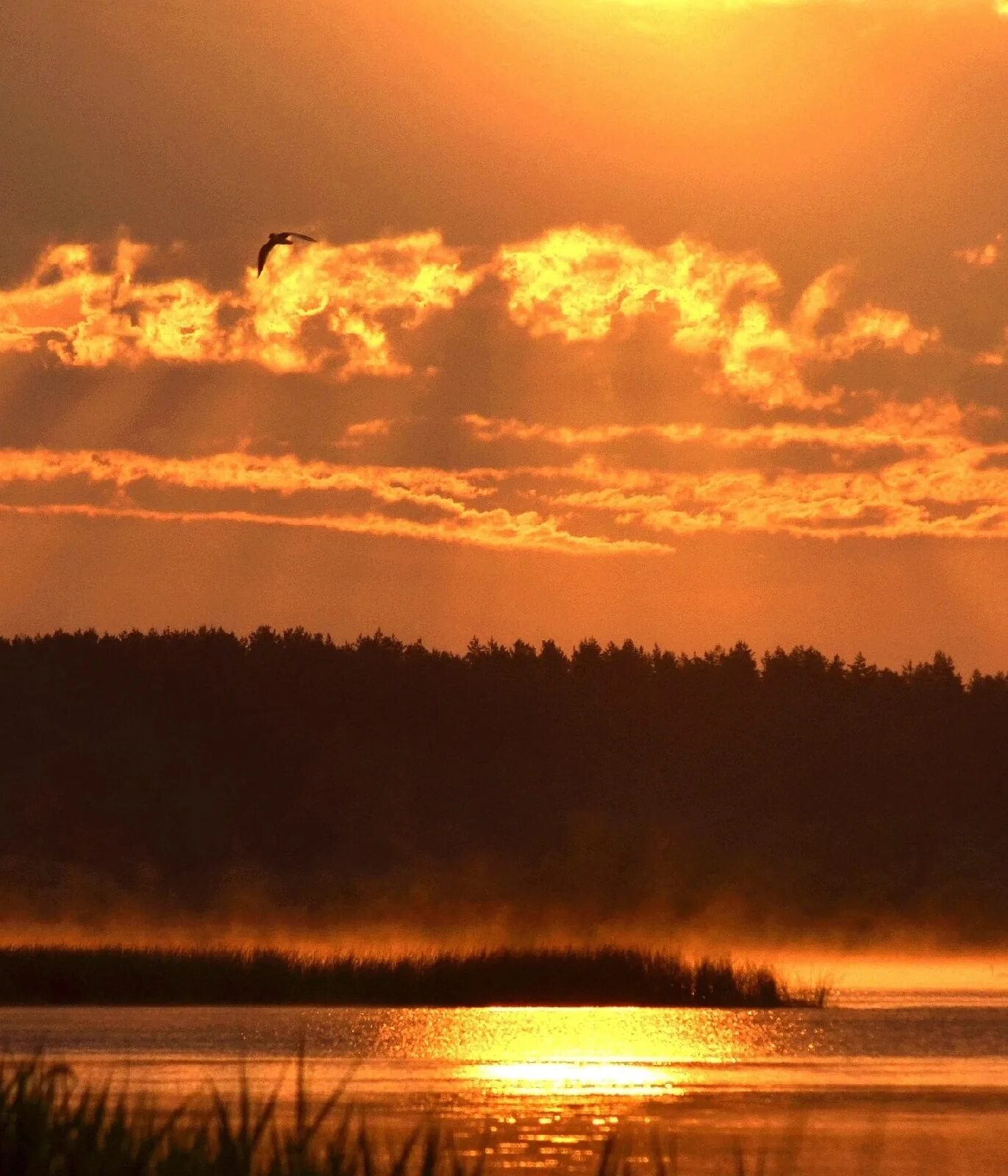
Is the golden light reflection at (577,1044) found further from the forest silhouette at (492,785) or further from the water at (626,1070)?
the forest silhouette at (492,785)

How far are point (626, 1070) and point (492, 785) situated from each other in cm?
8867

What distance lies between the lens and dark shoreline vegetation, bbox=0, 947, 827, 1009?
146ft

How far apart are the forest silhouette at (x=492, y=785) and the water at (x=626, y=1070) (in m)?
60.6

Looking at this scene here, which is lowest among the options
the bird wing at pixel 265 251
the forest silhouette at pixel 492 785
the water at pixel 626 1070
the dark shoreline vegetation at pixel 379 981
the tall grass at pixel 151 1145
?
the tall grass at pixel 151 1145

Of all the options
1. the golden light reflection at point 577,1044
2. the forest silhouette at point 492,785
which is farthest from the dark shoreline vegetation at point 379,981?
the forest silhouette at point 492,785

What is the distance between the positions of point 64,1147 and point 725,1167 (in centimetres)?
825

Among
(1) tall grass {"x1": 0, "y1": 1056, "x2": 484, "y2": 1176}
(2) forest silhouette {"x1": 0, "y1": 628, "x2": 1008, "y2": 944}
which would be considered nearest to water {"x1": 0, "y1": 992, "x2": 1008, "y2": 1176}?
(1) tall grass {"x1": 0, "y1": 1056, "x2": 484, "y2": 1176}

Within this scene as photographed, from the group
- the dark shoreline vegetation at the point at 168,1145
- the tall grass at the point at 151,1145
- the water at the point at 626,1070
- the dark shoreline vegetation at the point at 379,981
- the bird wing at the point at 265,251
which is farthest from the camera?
the dark shoreline vegetation at the point at 379,981

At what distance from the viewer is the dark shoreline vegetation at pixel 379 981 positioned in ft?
146

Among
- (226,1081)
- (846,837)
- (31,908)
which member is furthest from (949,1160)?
(846,837)

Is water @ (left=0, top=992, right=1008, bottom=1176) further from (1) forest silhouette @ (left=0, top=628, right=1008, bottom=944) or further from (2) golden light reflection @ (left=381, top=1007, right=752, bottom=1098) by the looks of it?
(1) forest silhouette @ (left=0, top=628, right=1008, bottom=944)

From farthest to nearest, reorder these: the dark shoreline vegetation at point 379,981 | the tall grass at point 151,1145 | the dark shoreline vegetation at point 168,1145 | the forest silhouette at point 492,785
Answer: the forest silhouette at point 492,785 < the dark shoreline vegetation at point 379,981 < the tall grass at point 151,1145 < the dark shoreline vegetation at point 168,1145

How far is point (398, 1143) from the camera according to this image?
21.6 meters

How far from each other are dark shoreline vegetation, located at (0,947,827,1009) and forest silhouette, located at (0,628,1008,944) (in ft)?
180
